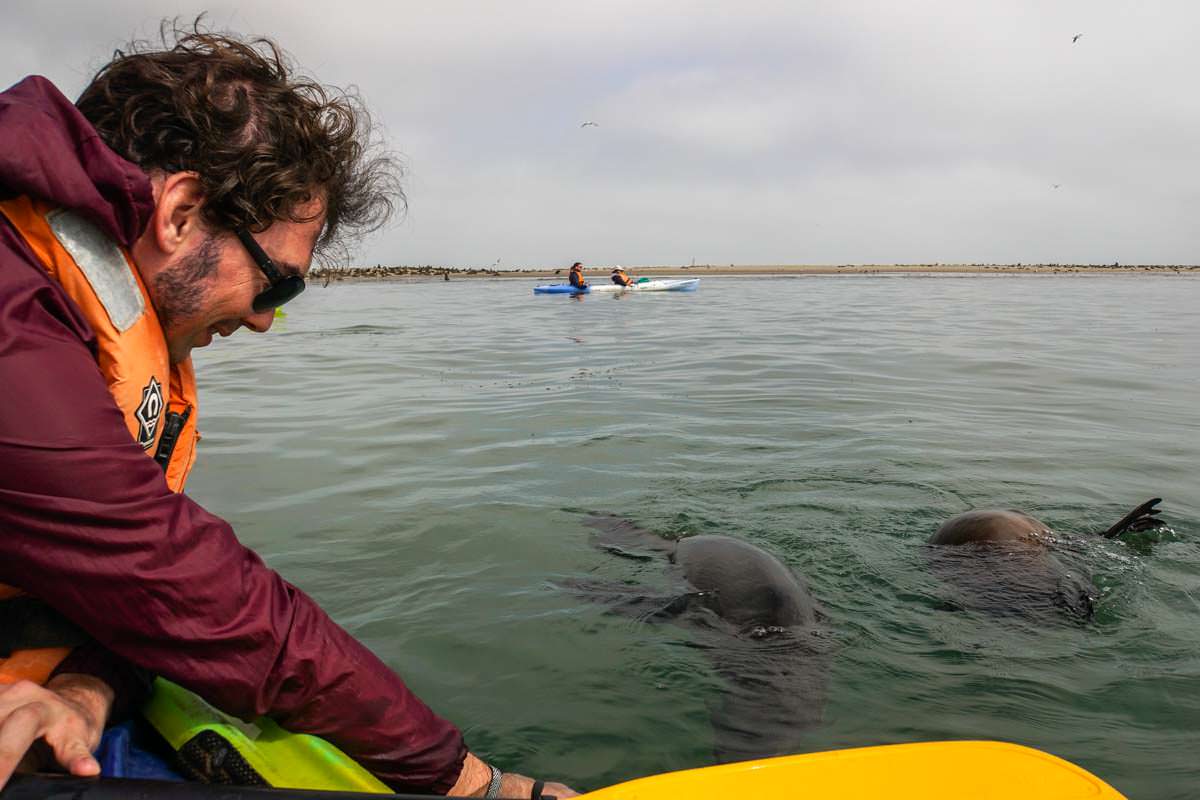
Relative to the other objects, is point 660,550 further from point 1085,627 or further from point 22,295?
point 22,295

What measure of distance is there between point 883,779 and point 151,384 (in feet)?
5.67

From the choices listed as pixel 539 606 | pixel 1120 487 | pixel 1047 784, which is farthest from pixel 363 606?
pixel 1120 487

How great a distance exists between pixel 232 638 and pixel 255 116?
1062 mm

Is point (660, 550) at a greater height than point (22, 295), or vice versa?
point (22, 295)

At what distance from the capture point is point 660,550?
4.38 metres

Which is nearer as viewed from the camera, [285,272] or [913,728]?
[285,272]

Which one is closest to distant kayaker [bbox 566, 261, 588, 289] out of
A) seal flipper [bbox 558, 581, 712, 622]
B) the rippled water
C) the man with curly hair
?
the rippled water

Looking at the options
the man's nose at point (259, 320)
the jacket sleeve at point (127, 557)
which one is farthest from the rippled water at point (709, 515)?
the man's nose at point (259, 320)

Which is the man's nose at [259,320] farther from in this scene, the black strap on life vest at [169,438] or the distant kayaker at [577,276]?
the distant kayaker at [577,276]

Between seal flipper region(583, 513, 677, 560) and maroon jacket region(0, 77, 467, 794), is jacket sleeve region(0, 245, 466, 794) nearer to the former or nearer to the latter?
maroon jacket region(0, 77, 467, 794)

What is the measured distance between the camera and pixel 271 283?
5.91 ft

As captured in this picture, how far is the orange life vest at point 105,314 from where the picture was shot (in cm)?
137

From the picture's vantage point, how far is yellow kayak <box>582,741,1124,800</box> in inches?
62.2

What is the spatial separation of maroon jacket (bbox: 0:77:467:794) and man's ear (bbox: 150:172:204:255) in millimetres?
102
